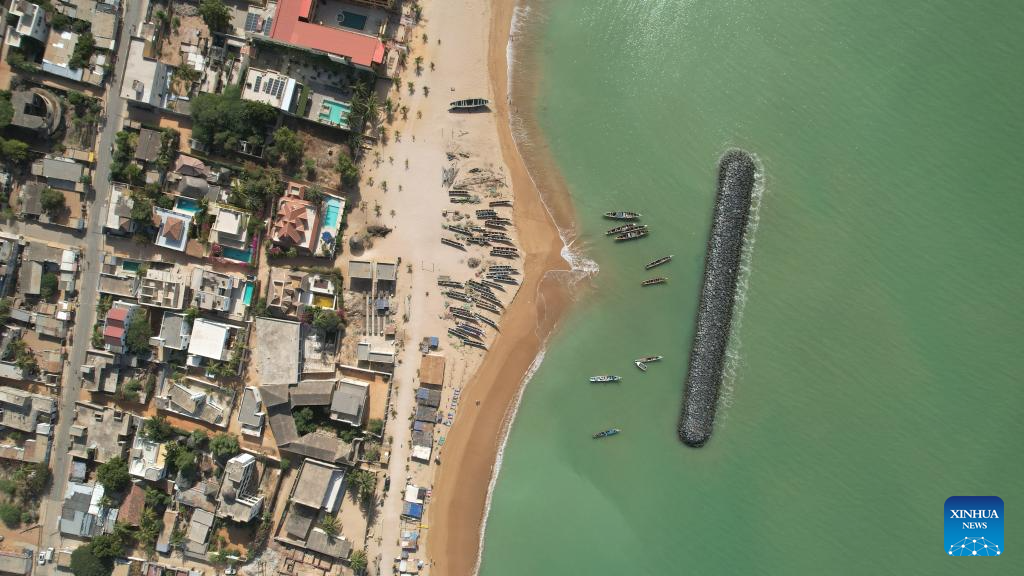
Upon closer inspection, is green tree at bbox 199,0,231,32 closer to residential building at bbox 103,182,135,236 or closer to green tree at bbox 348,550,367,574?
residential building at bbox 103,182,135,236

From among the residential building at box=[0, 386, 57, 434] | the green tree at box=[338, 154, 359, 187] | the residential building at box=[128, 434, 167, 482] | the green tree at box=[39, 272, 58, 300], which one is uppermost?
the green tree at box=[338, 154, 359, 187]

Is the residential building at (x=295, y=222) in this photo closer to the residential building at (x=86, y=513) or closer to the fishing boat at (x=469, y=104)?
the fishing boat at (x=469, y=104)

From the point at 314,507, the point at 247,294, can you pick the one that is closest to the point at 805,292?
the point at 314,507

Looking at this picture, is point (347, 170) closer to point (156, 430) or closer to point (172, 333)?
point (172, 333)

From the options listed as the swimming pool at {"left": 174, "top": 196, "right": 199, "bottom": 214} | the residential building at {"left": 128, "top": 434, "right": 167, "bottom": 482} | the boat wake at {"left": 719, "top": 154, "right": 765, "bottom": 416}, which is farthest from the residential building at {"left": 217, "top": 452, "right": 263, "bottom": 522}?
the boat wake at {"left": 719, "top": 154, "right": 765, "bottom": 416}

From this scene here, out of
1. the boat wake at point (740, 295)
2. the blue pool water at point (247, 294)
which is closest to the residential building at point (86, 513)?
the blue pool water at point (247, 294)
